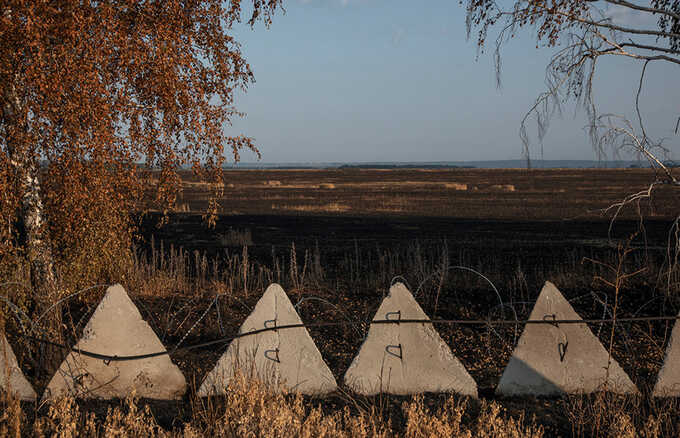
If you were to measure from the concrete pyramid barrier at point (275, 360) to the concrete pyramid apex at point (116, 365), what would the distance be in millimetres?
371

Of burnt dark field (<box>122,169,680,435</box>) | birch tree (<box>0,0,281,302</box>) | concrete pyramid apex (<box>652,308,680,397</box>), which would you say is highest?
birch tree (<box>0,0,281,302</box>)

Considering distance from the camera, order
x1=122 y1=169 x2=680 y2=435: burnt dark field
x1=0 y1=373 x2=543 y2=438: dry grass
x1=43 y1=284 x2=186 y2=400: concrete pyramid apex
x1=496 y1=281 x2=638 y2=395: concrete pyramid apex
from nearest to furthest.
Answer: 1. x1=0 y1=373 x2=543 y2=438: dry grass
2. x1=43 y1=284 x2=186 y2=400: concrete pyramid apex
3. x1=496 y1=281 x2=638 y2=395: concrete pyramid apex
4. x1=122 y1=169 x2=680 y2=435: burnt dark field

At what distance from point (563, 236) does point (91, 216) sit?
18.4 metres

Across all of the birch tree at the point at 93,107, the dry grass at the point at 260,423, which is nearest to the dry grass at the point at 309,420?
the dry grass at the point at 260,423

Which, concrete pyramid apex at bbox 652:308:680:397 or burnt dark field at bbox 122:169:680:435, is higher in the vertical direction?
concrete pyramid apex at bbox 652:308:680:397

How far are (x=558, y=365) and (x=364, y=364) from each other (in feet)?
4.90

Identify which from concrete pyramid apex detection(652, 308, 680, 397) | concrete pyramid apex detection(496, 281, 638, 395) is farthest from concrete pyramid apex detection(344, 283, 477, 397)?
concrete pyramid apex detection(652, 308, 680, 397)

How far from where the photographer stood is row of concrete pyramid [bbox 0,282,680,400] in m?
4.47

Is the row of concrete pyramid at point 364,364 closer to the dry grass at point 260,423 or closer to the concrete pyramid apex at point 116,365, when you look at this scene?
the concrete pyramid apex at point 116,365

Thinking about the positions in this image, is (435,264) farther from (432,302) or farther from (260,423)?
(260,423)

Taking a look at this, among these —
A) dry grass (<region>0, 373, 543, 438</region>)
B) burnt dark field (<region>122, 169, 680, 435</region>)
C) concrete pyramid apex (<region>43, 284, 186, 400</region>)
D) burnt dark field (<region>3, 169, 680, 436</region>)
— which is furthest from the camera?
burnt dark field (<region>122, 169, 680, 435</region>)

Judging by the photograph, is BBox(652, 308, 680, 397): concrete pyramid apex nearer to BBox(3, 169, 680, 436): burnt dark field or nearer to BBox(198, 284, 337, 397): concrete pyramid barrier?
BBox(3, 169, 680, 436): burnt dark field

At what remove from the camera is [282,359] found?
458cm

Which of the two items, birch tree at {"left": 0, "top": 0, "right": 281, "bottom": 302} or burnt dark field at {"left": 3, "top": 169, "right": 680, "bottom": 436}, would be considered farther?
birch tree at {"left": 0, "top": 0, "right": 281, "bottom": 302}
